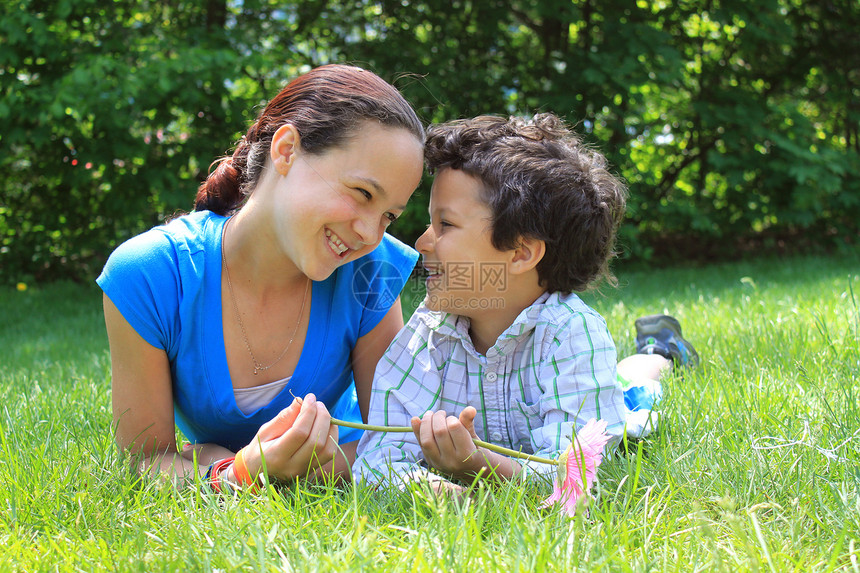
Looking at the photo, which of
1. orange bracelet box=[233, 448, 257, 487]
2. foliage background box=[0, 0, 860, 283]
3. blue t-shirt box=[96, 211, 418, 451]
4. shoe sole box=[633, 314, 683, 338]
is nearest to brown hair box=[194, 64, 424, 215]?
blue t-shirt box=[96, 211, 418, 451]

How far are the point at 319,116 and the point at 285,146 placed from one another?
0.12 metres

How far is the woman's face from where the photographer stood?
1.78 m

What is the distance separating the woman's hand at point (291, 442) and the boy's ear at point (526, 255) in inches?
29.3

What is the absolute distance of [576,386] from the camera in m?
1.81

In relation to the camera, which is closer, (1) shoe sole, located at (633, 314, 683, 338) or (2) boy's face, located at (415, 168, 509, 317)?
(2) boy's face, located at (415, 168, 509, 317)

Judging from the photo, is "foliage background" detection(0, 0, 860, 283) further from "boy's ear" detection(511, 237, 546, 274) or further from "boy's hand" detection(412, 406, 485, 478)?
"boy's hand" detection(412, 406, 485, 478)

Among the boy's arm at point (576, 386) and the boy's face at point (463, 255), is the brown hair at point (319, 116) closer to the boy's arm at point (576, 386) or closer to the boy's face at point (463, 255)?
the boy's face at point (463, 255)

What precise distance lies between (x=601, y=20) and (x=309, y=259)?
6.47m

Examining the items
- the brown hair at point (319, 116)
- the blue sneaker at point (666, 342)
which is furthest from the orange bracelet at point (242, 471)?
the blue sneaker at point (666, 342)

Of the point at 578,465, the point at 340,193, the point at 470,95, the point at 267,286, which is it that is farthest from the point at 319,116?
the point at 470,95

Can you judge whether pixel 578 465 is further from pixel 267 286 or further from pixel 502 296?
pixel 267 286

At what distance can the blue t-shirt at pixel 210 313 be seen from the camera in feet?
5.98

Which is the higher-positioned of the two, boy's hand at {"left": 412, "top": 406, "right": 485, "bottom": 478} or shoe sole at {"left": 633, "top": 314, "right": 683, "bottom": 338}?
boy's hand at {"left": 412, "top": 406, "right": 485, "bottom": 478}

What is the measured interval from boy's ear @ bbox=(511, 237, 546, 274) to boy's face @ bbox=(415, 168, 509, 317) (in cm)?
3
